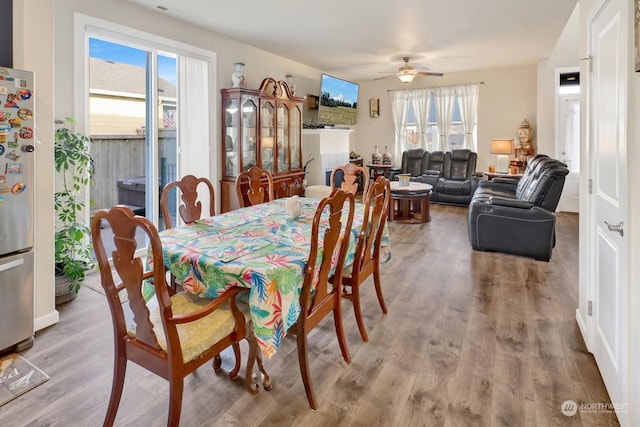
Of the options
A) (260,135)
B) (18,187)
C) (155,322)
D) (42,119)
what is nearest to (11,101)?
(42,119)

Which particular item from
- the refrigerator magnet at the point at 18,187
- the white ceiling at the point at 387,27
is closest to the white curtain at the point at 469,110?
the white ceiling at the point at 387,27

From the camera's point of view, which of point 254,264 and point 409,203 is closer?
point 254,264

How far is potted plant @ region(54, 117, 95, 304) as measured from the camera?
9.51 ft

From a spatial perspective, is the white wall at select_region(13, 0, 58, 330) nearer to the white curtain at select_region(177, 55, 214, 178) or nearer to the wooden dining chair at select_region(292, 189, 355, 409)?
the wooden dining chair at select_region(292, 189, 355, 409)

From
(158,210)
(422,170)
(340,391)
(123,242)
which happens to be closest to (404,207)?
(422,170)

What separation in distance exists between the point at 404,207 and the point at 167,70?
394 cm

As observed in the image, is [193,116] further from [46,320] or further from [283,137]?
[46,320]

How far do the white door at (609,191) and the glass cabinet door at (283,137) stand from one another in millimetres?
3860

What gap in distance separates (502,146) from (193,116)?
17.7 feet

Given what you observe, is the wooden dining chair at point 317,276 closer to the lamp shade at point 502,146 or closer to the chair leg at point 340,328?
the chair leg at point 340,328

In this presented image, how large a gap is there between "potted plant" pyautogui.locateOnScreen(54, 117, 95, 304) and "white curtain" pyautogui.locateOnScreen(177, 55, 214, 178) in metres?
1.47

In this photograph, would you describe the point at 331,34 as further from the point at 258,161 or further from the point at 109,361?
the point at 109,361

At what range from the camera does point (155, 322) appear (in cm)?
162

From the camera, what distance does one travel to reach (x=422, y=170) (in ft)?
25.5
